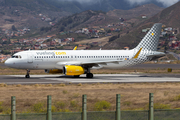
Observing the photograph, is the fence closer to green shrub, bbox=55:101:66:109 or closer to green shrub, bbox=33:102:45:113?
green shrub, bbox=33:102:45:113

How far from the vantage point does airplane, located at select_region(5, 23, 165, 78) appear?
40.9 meters

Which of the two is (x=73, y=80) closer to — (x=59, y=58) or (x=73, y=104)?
(x=59, y=58)

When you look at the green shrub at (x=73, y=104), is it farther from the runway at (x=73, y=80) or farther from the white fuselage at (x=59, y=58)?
the white fuselage at (x=59, y=58)

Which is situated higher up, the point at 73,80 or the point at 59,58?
the point at 59,58

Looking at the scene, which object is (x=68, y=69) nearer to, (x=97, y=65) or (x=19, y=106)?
(x=97, y=65)

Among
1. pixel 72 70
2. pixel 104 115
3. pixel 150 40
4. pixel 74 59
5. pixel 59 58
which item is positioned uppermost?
pixel 150 40

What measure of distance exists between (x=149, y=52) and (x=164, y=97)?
2655cm

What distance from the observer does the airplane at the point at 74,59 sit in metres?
40.9

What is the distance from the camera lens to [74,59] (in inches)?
1732

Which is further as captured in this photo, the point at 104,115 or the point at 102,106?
the point at 102,106

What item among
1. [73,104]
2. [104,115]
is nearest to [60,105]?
[73,104]

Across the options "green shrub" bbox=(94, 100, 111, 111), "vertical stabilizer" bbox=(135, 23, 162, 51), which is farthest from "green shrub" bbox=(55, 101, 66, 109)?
"vertical stabilizer" bbox=(135, 23, 162, 51)

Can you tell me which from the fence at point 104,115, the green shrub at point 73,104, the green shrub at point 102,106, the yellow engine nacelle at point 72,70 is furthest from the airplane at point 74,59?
the fence at point 104,115

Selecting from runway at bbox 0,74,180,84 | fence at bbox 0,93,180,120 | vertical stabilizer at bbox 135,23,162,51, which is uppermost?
vertical stabilizer at bbox 135,23,162,51
